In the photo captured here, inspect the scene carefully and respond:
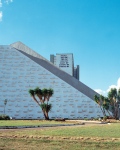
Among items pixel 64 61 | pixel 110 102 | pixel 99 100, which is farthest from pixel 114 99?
pixel 64 61

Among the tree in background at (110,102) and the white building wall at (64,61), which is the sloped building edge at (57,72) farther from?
the white building wall at (64,61)

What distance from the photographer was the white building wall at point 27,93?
4997 cm

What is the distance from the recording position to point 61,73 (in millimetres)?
60688

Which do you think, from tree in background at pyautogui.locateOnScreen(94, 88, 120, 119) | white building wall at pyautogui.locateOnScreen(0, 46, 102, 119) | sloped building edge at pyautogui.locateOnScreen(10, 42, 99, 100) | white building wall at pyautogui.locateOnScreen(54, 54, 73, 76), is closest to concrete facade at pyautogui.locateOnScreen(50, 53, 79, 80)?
white building wall at pyautogui.locateOnScreen(54, 54, 73, 76)

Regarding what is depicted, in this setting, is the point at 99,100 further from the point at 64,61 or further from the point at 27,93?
the point at 64,61

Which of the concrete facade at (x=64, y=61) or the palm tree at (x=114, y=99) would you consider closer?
the palm tree at (x=114, y=99)

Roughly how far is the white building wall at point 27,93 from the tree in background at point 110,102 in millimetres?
2045

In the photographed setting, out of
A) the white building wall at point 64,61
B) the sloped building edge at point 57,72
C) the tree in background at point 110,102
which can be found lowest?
the tree in background at point 110,102

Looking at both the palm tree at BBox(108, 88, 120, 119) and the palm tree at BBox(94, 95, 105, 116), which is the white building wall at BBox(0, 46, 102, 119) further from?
the palm tree at BBox(108, 88, 120, 119)

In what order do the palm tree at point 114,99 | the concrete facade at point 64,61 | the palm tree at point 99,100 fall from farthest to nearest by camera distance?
the concrete facade at point 64,61
the palm tree at point 114,99
the palm tree at point 99,100

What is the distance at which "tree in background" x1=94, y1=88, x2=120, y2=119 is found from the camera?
46.0 meters

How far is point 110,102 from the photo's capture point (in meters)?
48.1

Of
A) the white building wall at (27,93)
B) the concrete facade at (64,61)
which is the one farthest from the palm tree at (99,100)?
the concrete facade at (64,61)

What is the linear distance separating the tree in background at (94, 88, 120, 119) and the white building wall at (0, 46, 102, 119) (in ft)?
6.71
